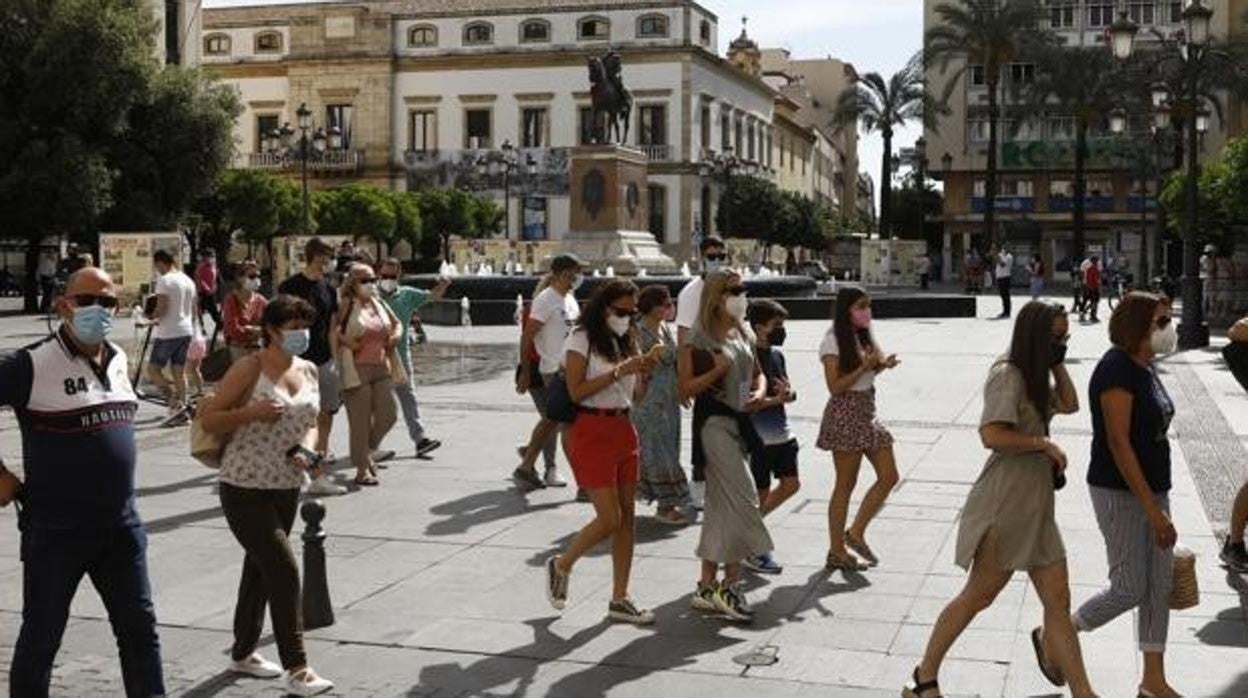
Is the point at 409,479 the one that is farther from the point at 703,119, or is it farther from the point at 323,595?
the point at 703,119

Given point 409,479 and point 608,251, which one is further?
point 608,251

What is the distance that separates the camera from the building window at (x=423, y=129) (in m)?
74.5

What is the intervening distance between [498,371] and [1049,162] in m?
57.9

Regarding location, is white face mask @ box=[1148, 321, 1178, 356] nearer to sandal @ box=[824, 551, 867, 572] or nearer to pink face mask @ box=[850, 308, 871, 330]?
pink face mask @ box=[850, 308, 871, 330]

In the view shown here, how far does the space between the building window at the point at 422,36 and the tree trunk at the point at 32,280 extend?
121 ft

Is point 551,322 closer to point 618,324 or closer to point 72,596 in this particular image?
point 618,324

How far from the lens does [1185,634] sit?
706 centimetres

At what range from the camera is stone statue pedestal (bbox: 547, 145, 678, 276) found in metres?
38.4

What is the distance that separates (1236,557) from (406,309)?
6722 millimetres

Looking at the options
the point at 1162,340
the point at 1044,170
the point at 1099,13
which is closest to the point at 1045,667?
the point at 1162,340

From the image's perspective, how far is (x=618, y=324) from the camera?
7.25 metres

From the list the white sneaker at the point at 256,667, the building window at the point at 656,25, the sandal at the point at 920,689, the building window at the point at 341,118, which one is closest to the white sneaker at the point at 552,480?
the white sneaker at the point at 256,667

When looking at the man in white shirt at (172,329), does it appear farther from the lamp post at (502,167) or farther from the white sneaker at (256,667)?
the lamp post at (502,167)

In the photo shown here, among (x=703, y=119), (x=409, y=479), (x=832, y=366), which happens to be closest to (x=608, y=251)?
(x=409, y=479)
